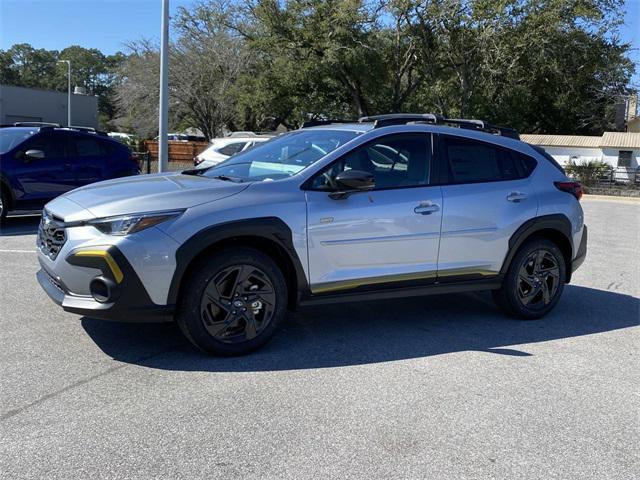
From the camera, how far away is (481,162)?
5730mm

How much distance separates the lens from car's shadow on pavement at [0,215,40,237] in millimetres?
9760

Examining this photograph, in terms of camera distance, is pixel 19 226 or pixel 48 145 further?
pixel 48 145

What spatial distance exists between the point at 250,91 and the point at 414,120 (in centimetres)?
2961

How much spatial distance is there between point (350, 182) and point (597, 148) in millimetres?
41219

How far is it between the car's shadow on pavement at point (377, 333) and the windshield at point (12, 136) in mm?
6271

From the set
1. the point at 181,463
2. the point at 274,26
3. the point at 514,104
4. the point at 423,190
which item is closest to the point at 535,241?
the point at 423,190

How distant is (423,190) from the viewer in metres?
5.25

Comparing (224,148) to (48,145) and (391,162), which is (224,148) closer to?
(48,145)

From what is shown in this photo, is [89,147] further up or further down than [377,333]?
further up

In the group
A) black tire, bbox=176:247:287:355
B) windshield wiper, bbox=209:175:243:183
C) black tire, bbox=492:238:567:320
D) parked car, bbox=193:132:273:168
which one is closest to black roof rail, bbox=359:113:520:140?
black tire, bbox=492:238:567:320

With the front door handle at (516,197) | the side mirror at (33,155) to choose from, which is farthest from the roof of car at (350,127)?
the side mirror at (33,155)

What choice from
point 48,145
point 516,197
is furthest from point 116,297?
point 48,145

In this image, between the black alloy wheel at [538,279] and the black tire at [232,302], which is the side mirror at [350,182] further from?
the black alloy wheel at [538,279]

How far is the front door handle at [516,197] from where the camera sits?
5.71 m
